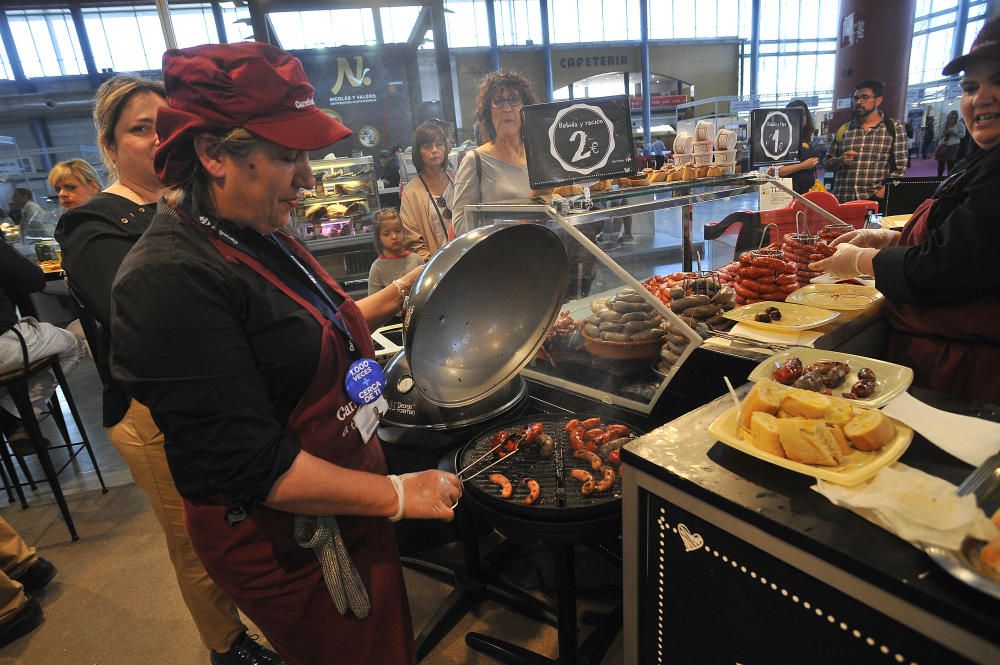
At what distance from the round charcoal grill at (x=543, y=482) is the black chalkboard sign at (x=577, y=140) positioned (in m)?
1.02

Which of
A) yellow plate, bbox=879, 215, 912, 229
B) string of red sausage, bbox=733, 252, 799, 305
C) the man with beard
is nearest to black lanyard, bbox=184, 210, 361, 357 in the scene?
string of red sausage, bbox=733, 252, 799, 305

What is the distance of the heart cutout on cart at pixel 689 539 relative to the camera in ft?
3.89

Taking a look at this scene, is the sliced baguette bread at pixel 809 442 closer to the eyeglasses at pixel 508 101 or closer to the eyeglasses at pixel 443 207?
the eyeglasses at pixel 508 101

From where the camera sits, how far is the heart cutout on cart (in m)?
1.19

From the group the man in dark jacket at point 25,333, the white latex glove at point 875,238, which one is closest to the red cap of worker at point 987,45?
the white latex glove at point 875,238

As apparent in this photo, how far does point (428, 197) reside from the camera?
4.17 m

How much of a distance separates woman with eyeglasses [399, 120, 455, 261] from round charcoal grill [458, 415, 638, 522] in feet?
7.92

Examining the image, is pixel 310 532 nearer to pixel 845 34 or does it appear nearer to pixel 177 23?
pixel 845 34

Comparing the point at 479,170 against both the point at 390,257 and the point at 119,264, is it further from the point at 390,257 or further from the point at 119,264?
the point at 119,264

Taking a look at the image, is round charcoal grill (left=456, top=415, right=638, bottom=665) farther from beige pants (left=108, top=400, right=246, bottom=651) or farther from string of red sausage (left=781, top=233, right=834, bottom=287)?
string of red sausage (left=781, top=233, right=834, bottom=287)

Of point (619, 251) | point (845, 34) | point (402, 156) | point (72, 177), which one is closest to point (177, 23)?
point (402, 156)

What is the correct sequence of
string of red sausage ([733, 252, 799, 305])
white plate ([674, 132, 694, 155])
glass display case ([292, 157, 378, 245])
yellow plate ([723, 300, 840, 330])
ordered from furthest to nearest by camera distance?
glass display case ([292, 157, 378, 245]) < white plate ([674, 132, 694, 155]) < string of red sausage ([733, 252, 799, 305]) < yellow plate ([723, 300, 840, 330])

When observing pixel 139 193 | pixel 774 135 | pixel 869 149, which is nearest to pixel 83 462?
pixel 139 193

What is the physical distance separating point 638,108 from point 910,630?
23446 millimetres
